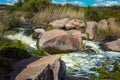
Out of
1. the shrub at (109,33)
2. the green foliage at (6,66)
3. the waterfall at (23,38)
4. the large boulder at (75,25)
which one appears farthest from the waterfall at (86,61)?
the large boulder at (75,25)

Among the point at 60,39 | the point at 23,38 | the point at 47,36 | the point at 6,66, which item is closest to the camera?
the point at 6,66

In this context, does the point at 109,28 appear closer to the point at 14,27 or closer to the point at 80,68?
the point at 14,27

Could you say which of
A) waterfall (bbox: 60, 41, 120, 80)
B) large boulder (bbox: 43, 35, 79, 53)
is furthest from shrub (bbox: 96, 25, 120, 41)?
large boulder (bbox: 43, 35, 79, 53)

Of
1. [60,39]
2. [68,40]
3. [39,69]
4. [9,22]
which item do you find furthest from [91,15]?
[39,69]

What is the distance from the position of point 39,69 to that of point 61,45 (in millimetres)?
10196

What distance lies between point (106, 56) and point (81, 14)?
12.2m

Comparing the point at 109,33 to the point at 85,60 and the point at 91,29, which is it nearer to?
the point at 91,29

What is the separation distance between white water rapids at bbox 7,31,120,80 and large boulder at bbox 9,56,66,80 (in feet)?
6.31

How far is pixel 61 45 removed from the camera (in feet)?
75.5

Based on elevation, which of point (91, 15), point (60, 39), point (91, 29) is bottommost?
point (91, 29)

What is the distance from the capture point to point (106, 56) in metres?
22.1

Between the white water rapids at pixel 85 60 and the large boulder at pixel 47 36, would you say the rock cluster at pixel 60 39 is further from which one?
the white water rapids at pixel 85 60

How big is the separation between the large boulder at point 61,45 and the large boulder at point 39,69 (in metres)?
7.30

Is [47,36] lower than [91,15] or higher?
lower
